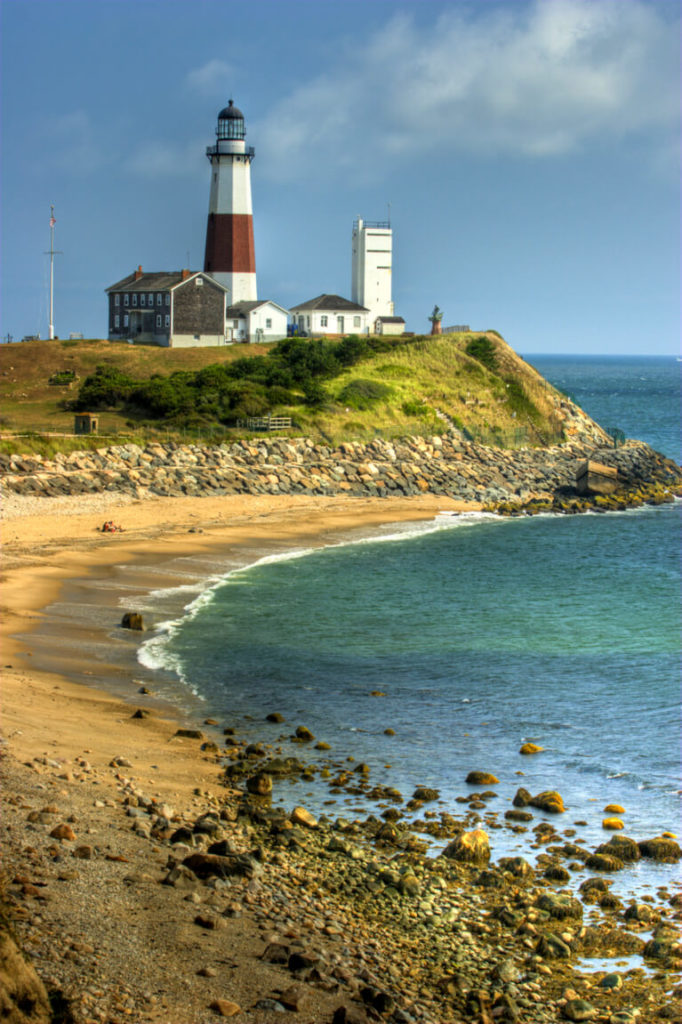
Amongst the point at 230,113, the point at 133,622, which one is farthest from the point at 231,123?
the point at 133,622

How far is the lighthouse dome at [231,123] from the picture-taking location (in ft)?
230

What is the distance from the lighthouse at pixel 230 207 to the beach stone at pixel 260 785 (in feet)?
195

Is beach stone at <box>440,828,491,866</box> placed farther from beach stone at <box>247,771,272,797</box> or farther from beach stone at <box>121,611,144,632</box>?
beach stone at <box>121,611,144,632</box>

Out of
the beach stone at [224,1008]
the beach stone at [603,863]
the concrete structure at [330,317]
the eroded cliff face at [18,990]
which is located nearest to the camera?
the eroded cliff face at [18,990]

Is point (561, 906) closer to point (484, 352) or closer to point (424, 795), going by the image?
point (424, 795)

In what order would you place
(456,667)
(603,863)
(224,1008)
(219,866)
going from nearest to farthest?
(224,1008) < (219,866) < (603,863) < (456,667)

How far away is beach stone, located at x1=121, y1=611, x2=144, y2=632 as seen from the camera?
77.3ft

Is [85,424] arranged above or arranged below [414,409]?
below

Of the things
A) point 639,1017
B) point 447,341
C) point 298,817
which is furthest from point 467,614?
point 447,341

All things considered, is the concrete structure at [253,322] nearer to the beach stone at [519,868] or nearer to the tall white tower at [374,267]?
the tall white tower at [374,267]

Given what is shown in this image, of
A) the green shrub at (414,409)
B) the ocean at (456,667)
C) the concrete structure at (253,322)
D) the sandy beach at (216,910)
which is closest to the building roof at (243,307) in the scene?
the concrete structure at (253,322)

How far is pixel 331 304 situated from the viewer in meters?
74.4

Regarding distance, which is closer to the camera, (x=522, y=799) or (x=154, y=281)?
(x=522, y=799)

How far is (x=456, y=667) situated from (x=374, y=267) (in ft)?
188
